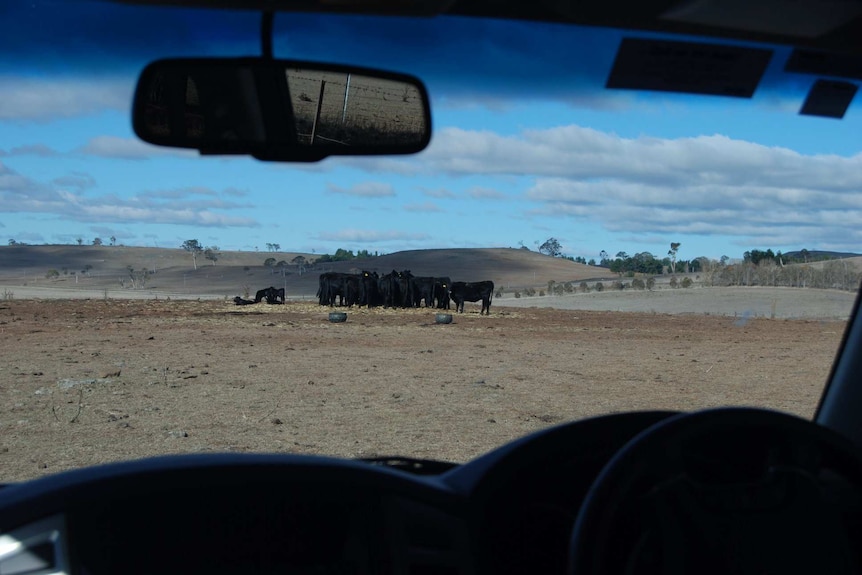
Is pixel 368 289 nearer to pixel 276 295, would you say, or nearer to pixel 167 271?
pixel 276 295

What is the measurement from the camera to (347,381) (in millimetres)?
13867

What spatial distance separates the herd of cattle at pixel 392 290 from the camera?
3934 centimetres

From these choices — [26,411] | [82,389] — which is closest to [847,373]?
[26,411]

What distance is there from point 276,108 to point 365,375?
12.5 metres

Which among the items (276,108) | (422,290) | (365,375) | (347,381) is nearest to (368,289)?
(422,290)

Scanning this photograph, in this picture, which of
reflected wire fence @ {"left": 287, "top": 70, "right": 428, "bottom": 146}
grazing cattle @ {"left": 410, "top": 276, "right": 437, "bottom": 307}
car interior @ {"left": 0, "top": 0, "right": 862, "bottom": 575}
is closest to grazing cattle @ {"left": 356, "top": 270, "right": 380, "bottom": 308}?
grazing cattle @ {"left": 410, "top": 276, "right": 437, "bottom": 307}

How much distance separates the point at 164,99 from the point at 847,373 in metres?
2.34

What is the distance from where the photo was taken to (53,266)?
2721 inches

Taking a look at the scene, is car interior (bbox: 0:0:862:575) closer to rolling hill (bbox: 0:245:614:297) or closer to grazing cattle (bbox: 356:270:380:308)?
rolling hill (bbox: 0:245:614:297)

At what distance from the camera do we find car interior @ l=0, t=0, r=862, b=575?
1793 millimetres

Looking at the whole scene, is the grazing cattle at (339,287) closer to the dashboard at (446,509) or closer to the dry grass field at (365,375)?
the dry grass field at (365,375)

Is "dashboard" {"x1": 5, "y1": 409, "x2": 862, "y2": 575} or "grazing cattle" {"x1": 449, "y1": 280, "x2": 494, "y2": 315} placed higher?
"dashboard" {"x1": 5, "y1": 409, "x2": 862, "y2": 575}

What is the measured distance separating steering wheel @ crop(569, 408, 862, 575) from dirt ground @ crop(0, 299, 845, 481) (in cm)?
595

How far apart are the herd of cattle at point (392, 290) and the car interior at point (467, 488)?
3618 centimetres
